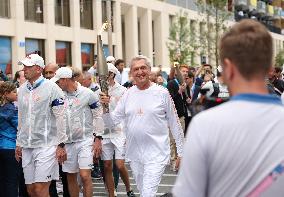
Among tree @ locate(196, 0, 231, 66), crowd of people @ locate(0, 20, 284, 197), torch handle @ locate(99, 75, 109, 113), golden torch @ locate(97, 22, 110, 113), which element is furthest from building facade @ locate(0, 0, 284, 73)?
torch handle @ locate(99, 75, 109, 113)

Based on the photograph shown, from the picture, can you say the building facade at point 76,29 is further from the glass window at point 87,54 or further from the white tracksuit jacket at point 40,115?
the white tracksuit jacket at point 40,115

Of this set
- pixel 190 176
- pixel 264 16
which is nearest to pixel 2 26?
pixel 190 176

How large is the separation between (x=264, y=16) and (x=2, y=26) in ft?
242

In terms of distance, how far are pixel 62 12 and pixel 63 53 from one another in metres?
2.20

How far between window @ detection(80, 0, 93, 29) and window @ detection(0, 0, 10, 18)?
8.32 m

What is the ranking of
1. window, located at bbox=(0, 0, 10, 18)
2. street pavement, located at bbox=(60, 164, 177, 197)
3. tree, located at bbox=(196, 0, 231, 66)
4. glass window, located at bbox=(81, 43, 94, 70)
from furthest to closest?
tree, located at bbox=(196, 0, 231, 66)
glass window, located at bbox=(81, 43, 94, 70)
window, located at bbox=(0, 0, 10, 18)
street pavement, located at bbox=(60, 164, 177, 197)

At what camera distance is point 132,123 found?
26.3 feet

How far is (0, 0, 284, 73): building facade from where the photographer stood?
34625mm

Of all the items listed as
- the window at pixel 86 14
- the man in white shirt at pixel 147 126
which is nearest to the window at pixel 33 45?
the window at pixel 86 14

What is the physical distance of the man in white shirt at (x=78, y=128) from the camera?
989 cm

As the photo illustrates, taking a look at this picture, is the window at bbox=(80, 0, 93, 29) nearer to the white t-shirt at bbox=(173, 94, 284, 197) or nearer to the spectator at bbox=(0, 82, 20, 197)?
the spectator at bbox=(0, 82, 20, 197)

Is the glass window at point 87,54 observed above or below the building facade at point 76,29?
below

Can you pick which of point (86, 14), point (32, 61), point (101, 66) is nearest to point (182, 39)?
point (86, 14)

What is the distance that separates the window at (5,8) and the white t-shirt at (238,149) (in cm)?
3203
